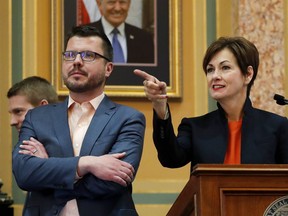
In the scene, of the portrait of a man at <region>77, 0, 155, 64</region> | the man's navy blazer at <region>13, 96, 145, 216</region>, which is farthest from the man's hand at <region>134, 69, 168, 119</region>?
the portrait of a man at <region>77, 0, 155, 64</region>

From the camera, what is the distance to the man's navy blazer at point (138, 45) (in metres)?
6.51

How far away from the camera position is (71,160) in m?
3.56

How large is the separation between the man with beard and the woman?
0.21 m

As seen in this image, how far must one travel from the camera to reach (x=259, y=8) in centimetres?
634

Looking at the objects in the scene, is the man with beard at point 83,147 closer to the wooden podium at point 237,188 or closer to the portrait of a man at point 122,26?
the wooden podium at point 237,188

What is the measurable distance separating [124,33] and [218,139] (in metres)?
2.68

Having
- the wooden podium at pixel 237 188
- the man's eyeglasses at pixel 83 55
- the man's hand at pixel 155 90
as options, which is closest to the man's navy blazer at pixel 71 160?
the man's hand at pixel 155 90

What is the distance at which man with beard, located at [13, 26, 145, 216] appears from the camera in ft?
11.6

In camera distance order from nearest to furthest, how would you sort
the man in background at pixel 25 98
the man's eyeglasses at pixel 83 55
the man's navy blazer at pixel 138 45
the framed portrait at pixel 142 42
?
the man's eyeglasses at pixel 83 55 < the man in background at pixel 25 98 < the framed portrait at pixel 142 42 < the man's navy blazer at pixel 138 45

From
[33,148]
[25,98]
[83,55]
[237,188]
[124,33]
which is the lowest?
[237,188]

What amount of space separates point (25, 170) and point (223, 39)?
1.34m

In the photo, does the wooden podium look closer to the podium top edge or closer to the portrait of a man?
the podium top edge

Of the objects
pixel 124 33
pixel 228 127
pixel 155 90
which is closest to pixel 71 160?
pixel 155 90

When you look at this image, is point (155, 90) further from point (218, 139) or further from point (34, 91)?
point (34, 91)
